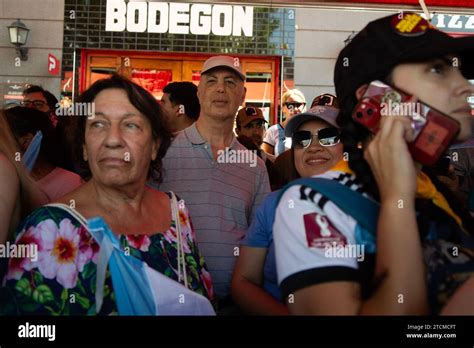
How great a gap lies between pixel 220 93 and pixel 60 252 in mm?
1422

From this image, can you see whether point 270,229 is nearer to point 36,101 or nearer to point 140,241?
point 140,241

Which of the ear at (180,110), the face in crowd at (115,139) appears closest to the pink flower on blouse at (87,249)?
the face in crowd at (115,139)

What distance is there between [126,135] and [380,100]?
783mm

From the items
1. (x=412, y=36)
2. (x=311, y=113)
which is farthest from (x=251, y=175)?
(x=412, y=36)

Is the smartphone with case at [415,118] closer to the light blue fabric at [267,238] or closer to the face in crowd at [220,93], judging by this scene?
the light blue fabric at [267,238]

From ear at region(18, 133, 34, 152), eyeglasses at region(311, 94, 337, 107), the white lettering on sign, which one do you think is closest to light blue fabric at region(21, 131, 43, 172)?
Answer: ear at region(18, 133, 34, 152)

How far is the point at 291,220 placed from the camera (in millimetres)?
1129

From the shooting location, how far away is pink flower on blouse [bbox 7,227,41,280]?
1.40 m

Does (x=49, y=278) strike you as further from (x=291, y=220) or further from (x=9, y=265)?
(x=291, y=220)

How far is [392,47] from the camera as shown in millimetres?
1163

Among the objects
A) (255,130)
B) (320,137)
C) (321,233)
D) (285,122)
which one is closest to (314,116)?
(320,137)

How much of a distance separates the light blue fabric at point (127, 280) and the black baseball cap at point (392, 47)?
68 cm

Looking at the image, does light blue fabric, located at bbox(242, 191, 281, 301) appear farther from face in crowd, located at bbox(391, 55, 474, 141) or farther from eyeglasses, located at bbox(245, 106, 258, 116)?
eyeglasses, located at bbox(245, 106, 258, 116)

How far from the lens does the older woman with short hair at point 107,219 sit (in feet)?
4.59
